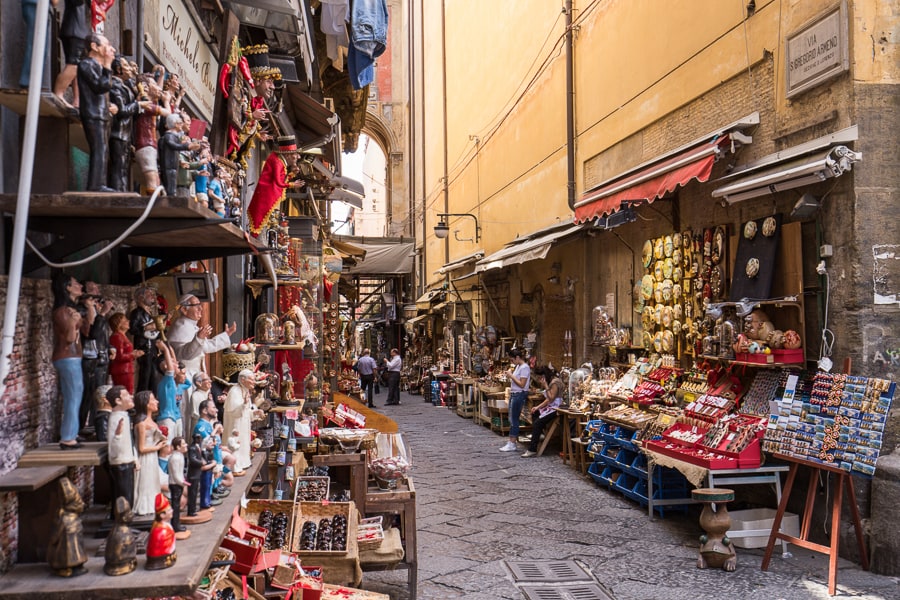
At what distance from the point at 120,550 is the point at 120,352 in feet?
1.97

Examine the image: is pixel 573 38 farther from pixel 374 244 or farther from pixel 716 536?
pixel 374 244

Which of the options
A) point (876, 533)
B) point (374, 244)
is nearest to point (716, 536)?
point (876, 533)

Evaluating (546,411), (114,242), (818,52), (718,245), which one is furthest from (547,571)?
(546,411)

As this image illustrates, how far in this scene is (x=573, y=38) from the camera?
12586mm

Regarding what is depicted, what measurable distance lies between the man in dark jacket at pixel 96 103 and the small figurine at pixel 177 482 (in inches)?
29.9

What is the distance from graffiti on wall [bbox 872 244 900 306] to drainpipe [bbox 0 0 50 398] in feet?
19.4

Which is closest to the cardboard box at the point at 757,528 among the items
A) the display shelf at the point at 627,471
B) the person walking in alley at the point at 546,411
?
the display shelf at the point at 627,471

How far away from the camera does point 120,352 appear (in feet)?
7.15

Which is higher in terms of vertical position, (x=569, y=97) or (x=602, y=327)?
(x=569, y=97)

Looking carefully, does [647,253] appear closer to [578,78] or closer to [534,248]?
[534,248]

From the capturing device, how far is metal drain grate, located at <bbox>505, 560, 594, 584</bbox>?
18.8 feet

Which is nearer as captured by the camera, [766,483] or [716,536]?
[716,536]

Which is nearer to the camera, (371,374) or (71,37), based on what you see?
(71,37)

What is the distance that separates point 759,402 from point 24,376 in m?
6.29
